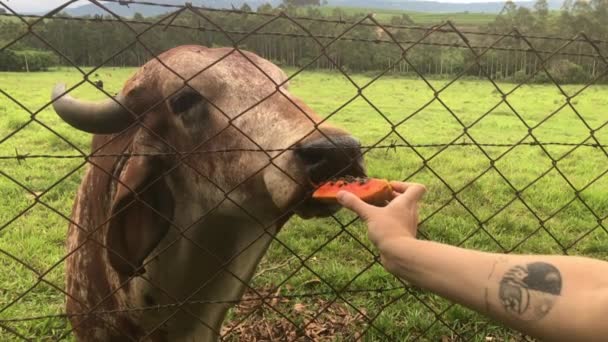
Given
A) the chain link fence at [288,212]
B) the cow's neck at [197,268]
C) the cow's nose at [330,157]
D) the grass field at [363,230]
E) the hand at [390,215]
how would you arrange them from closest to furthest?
the hand at [390,215], the cow's nose at [330,157], the chain link fence at [288,212], the cow's neck at [197,268], the grass field at [363,230]

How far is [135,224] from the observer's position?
3.00 m

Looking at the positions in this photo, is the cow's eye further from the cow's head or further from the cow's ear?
the cow's ear

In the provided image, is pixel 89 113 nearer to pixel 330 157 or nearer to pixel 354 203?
pixel 330 157

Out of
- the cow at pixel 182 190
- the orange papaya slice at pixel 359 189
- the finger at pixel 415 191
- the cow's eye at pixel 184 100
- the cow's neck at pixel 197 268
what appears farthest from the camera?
the cow's neck at pixel 197 268

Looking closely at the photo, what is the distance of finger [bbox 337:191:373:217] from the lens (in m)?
1.92

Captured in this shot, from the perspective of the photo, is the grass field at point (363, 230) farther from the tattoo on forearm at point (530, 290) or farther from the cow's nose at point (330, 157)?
the tattoo on forearm at point (530, 290)

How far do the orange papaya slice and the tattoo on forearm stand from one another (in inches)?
21.4

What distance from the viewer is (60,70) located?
35719 millimetres

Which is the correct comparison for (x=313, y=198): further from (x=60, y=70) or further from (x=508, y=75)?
(x=60, y=70)

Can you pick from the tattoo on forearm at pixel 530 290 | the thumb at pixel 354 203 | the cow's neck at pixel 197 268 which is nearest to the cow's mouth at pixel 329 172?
the thumb at pixel 354 203

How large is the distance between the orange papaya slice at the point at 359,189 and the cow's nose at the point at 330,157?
0.13 feet

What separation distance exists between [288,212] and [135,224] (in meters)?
0.87

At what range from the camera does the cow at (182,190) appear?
8.73 ft

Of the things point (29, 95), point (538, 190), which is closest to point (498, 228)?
point (538, 190)
